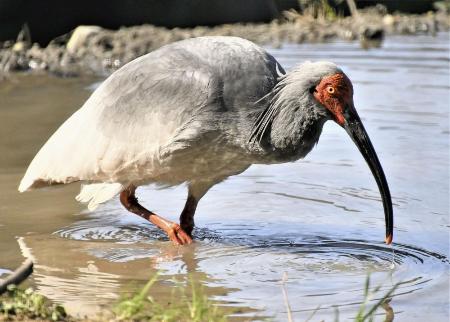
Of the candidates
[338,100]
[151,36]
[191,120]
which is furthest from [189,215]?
[151,36]

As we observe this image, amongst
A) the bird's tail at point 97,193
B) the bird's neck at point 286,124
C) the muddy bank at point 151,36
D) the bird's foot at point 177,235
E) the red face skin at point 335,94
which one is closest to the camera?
the red face skin at point 335,94

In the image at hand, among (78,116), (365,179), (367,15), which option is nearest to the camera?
(78,116)

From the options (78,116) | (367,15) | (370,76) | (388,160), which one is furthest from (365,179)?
(367,15)

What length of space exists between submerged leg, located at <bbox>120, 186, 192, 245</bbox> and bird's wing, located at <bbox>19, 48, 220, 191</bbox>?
1.24 ft

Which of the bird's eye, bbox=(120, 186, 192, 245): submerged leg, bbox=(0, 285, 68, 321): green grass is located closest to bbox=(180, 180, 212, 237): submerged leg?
bbox=(120, 186, 192, 245): submerged leg

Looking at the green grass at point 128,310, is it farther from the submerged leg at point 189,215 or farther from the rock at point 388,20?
the rock at point 388,20

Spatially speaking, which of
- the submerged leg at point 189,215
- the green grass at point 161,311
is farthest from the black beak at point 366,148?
the green grass at point 161,311

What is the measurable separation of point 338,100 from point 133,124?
51.5 inches

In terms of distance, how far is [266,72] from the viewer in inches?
260

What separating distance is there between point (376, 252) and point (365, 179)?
1.84m

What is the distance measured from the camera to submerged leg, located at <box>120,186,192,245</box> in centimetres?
712

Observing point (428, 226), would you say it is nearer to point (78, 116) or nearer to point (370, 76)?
point (78, 116)

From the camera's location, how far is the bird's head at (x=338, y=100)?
6.44 metres

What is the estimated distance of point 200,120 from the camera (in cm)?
650
